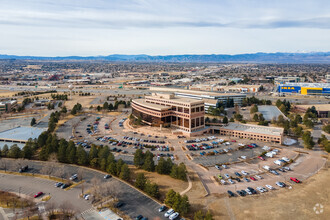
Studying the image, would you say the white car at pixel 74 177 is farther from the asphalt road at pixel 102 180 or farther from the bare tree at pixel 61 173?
the bare tree at pixel 61 173

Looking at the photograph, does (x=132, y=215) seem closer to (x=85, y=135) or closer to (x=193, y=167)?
(x=193, y=167)

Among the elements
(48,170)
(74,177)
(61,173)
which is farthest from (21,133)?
(74,177)

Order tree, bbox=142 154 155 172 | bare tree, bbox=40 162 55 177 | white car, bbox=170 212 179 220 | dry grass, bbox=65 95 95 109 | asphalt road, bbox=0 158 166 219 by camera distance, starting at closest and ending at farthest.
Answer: white car, bbox=170 212 179 220 < asphalt road, bbox=0 158 166 219 < bare tree, bbox=40 162 55 177 < tree, bbox=142 154 155 172 < dry grass, bbox=65 95 95 109

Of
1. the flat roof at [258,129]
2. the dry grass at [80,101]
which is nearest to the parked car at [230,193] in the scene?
the flat roof at [258,129]

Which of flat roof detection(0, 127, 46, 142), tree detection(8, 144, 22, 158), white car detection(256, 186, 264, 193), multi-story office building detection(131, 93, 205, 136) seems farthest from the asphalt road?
multi-story office building detection(131, 93, 205, 136)

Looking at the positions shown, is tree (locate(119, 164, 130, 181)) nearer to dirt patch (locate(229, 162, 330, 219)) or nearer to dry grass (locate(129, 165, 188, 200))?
dry grass (locate(129, 165, 188, 200))
